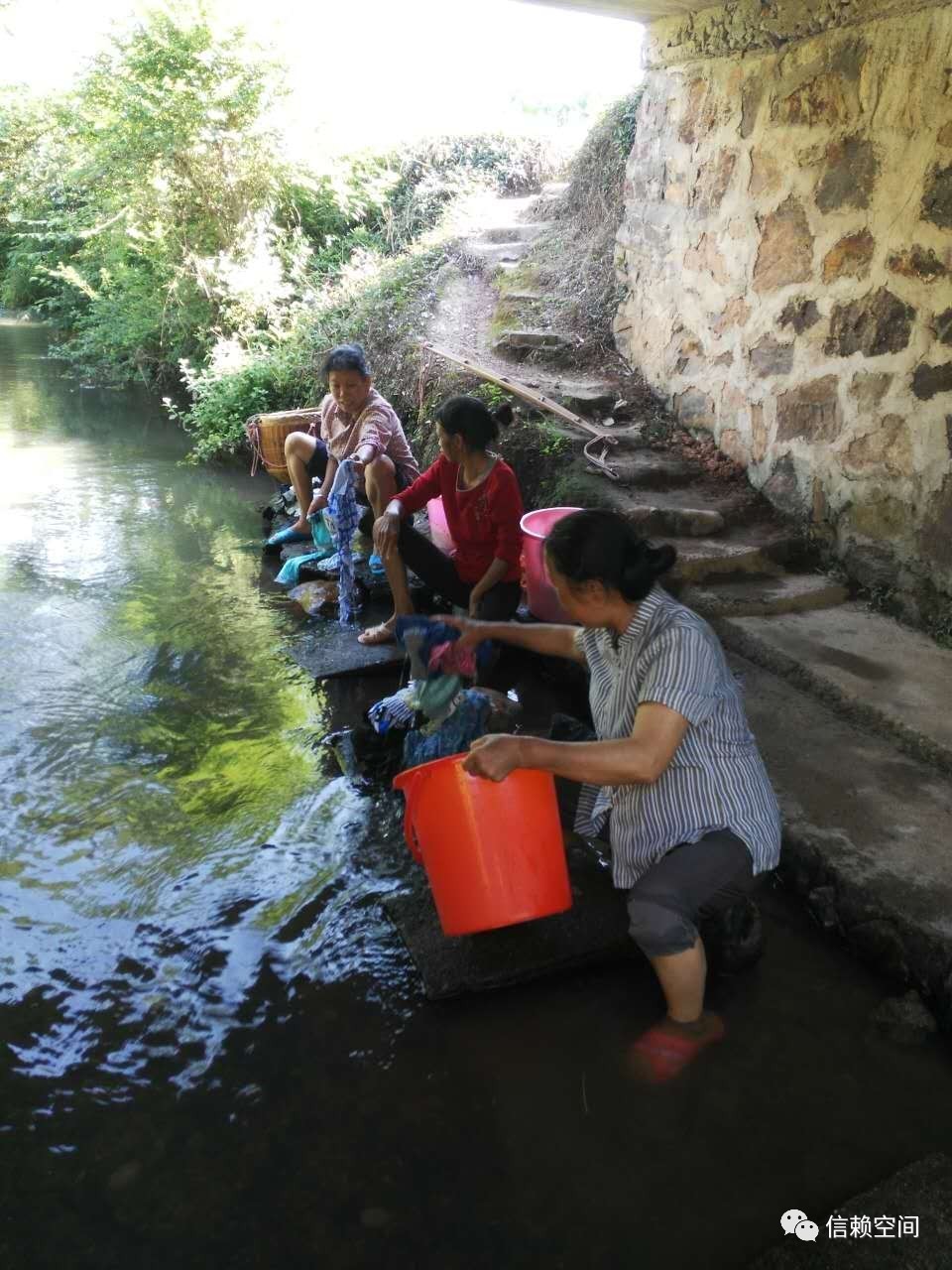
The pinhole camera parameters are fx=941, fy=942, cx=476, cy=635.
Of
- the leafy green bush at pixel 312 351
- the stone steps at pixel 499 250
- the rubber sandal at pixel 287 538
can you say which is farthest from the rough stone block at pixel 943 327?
the stone steps at pixel 499 250

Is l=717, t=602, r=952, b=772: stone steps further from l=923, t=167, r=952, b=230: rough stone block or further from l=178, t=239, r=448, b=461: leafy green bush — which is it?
l=178, t=239, r=448, b=461: leafy green bush

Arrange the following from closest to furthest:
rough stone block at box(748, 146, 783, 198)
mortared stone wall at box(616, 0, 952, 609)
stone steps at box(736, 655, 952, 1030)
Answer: stone steps at box(736, 655, 952, 1030), mortared stone wall at box(616, 0, 952, 609), rough stone block at box(748, 146, 783, 198)

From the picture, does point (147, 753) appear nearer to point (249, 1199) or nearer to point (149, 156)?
point (249, 1199)

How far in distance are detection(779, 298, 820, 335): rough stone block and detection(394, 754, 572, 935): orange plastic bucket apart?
313 cm

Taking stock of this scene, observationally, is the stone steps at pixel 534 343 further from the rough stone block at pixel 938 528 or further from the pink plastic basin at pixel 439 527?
the rough stone block at pixel 938 528

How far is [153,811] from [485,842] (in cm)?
144

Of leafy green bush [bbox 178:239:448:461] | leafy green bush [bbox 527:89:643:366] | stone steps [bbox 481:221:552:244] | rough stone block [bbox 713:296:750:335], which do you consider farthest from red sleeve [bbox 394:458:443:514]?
stone steps [bbox 481:221:552:244]

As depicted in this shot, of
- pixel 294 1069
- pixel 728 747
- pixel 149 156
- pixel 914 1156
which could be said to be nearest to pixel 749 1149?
pixel 914 1156

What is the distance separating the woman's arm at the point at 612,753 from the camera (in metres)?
2.04

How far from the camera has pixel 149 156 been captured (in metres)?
10.1

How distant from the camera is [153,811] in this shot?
3170 mm

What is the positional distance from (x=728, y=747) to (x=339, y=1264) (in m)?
1.33

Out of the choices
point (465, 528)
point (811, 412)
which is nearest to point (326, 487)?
point (465, 528)

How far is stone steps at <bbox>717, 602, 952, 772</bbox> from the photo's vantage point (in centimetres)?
311
